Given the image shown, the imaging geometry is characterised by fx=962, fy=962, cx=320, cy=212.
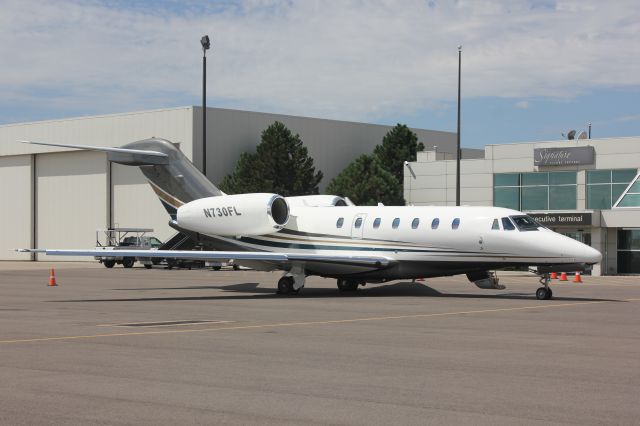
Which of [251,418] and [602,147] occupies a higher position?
[602,147]

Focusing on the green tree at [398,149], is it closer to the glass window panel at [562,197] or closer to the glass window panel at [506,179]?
the glass window panel at [506,179]

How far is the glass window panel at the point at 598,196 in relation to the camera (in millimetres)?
50875

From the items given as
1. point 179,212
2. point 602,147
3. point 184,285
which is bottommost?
point 184,285

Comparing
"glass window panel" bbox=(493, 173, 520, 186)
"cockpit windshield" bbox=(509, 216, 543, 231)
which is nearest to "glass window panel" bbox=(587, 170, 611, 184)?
"glass window panel" bbox=(493, 173, 520, 186)

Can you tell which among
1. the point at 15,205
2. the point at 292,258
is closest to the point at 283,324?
the point at 292,258

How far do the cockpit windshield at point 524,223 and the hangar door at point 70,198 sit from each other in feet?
162

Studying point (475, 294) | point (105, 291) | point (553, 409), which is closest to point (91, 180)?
point (105, 291)

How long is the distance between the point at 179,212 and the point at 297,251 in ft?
14.8

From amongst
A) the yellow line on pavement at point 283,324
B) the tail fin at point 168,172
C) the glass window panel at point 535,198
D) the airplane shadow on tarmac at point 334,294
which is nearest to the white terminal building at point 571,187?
the glass window panel at point 535,198

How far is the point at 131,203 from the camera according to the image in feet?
230

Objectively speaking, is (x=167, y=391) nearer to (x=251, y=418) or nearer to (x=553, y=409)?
(x=251, y=418)

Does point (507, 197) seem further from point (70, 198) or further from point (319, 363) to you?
point (319, 363)

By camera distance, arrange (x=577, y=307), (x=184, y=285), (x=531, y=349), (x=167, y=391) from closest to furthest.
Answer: (x=167, y=391)
(x=531, y=349)
(x=577, y=307)
(x=184, y=285)

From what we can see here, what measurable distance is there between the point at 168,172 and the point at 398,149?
45.6m
